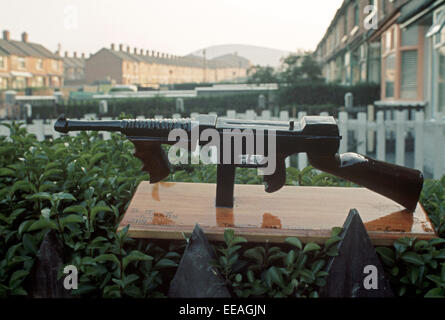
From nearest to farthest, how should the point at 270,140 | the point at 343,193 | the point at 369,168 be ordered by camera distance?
the point at 270,140
the point at 369,168
the point at 343,193

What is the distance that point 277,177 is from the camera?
186 centimetres

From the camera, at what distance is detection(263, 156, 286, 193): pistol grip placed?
6.00ft

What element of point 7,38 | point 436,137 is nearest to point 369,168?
point 436,137

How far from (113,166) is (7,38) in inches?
2563

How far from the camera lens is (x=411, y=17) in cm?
938

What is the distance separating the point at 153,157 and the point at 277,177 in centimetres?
53

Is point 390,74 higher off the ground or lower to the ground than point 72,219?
higher

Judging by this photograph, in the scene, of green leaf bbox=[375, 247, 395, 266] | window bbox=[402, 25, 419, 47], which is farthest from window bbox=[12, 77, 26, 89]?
green leaf bbox=[375, 247, 395, 266]

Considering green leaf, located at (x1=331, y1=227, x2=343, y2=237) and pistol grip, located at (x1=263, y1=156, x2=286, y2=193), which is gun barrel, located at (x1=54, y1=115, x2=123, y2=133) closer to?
pistol grip, located at (x1=263, y1=156, x2=286, y2=193)

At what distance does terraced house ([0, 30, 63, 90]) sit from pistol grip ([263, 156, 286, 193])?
57806 millimetres

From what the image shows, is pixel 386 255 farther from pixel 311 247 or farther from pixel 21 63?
pixel 21 63

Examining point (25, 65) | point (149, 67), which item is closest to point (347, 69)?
point (25, 65)
